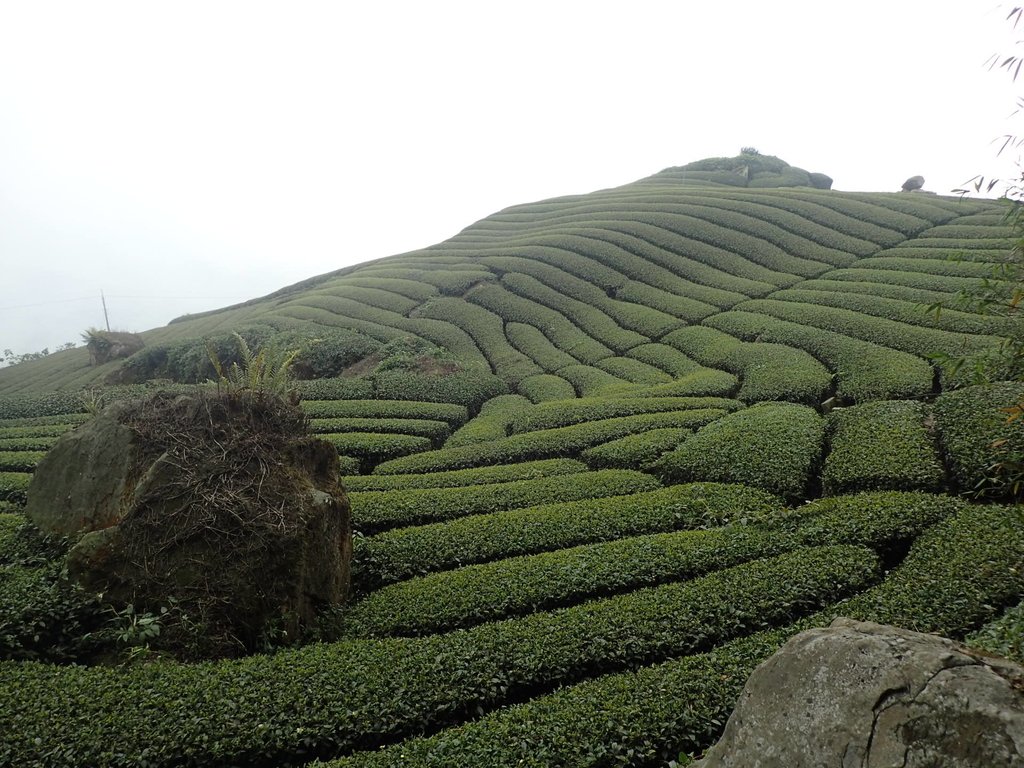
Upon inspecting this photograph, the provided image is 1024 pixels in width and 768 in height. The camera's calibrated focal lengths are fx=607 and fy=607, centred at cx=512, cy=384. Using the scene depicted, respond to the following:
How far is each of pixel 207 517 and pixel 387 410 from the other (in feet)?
31.7

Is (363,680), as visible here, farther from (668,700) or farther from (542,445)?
(542,445)

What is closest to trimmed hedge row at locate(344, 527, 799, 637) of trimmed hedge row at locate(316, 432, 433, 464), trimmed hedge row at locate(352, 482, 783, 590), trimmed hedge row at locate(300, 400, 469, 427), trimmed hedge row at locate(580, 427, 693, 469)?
trimmed hedge row at locate(352, 482, 783, 590)

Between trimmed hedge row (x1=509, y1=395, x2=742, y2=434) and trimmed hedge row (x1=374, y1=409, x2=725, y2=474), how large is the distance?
57 centimetres

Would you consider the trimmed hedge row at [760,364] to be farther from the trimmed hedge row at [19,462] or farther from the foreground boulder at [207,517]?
the trimmed hedge row at [19,462]

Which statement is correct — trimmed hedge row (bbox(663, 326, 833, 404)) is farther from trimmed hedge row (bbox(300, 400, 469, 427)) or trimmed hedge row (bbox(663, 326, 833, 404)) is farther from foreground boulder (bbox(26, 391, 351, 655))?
foreground boulder (bbox(26, 391, 351, 655))

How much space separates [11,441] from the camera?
14977 millimetres

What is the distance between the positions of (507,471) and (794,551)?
5.82 meters

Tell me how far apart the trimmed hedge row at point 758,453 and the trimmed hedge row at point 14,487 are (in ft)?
39.8

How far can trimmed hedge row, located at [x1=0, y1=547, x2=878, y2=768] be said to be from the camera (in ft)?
18.6

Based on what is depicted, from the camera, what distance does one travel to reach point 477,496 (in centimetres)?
1108

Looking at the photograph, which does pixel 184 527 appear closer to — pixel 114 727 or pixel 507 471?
pixel 114 727

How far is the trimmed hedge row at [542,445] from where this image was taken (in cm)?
1341

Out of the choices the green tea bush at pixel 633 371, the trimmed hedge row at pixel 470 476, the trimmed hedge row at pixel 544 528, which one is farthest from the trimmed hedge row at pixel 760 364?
the trimmed hedge row at pixel 470 476

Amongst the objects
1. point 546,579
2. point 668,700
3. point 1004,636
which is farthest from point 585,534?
point 1004,636
